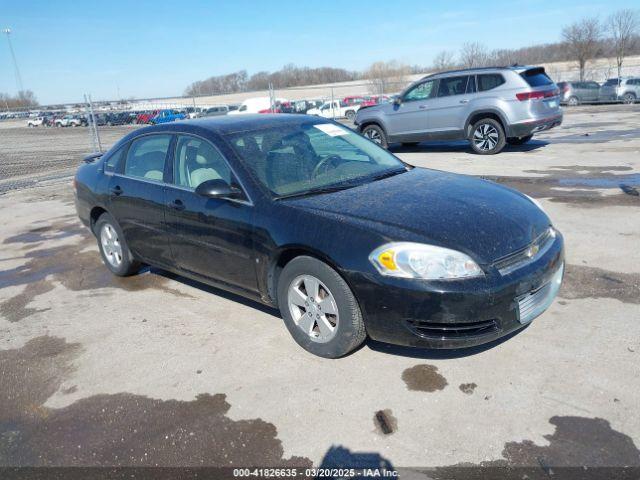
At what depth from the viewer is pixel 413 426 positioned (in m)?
2.83

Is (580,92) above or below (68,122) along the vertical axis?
below

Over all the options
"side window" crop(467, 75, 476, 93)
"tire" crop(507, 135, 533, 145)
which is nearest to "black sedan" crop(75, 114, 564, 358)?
"side window" crop(467, 75, 476, 93)

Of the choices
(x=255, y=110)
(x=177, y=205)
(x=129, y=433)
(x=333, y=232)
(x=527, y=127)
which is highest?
(x=255, y=110)

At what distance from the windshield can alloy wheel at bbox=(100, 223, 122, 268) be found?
Answer: 6.41ft

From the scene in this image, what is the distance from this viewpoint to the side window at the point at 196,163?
13.4 ft

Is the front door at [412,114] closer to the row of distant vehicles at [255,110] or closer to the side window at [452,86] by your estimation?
the side window at [452,86]

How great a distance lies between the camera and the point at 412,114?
41.1 ft

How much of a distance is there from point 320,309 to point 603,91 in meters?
29.5

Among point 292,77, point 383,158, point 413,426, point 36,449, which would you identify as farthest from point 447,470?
point 292,77

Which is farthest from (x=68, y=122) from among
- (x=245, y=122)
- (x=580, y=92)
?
(x=245, y=122)

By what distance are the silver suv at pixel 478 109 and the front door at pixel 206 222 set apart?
780 centimetres

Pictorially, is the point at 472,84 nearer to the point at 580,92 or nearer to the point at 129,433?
the point at 129,433

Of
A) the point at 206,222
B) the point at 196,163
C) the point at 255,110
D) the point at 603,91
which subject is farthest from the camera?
the point at 255,110

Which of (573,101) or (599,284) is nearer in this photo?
(599,284)
